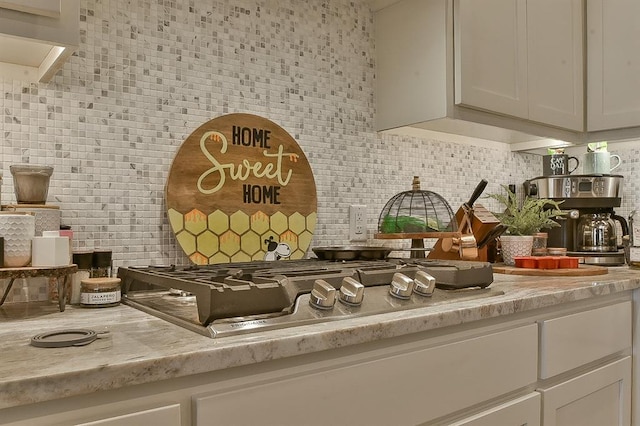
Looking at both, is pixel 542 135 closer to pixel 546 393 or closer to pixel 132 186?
pixel 546 393

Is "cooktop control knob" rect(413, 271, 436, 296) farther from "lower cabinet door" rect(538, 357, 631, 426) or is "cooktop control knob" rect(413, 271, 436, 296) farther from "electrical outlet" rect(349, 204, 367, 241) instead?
"electrical outlet" rect(349, 204, 367, 241)

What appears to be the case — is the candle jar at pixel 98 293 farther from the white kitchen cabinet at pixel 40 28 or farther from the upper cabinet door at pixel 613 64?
Answer: the upper cabinet door at pixel 613 64

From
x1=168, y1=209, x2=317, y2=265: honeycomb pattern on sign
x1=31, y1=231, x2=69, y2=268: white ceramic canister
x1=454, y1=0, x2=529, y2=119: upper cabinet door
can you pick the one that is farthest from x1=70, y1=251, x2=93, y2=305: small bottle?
x1=454, y1=0, x2=529, y2=119: upper cabinet door

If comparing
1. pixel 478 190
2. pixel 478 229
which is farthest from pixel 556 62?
pixel 478 229

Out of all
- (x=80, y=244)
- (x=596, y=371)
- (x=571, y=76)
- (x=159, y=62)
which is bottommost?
(x=596, y=371)

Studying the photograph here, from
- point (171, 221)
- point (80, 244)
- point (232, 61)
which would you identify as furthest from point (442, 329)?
point (232, 61)

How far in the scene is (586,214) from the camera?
2.21 metres

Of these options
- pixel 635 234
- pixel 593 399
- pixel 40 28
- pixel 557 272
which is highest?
pixel 40 28

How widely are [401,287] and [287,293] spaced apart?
0.26 m

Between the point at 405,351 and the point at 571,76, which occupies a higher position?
the point at 571,76

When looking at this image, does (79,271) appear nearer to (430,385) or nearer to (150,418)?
(150,418)

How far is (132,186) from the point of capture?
139cm

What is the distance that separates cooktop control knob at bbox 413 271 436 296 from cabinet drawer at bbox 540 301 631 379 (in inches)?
13.6

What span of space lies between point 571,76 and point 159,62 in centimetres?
161
